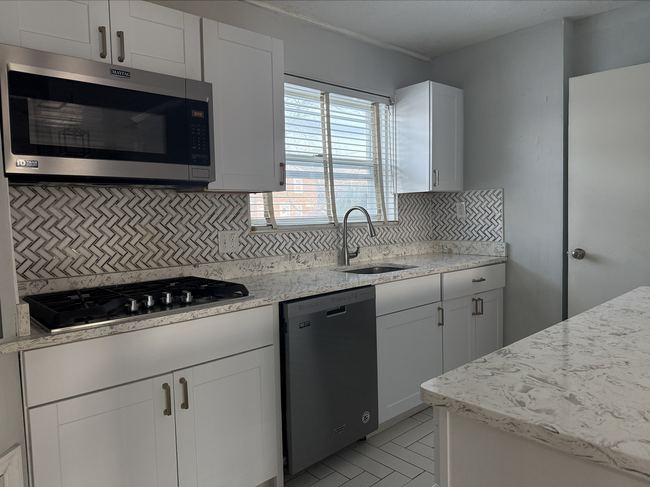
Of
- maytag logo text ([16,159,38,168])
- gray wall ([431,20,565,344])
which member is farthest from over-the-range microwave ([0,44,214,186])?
gray wall ([431,20,565,344])

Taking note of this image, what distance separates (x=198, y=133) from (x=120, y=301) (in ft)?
2.62

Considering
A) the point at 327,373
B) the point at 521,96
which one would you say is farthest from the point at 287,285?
the point at 521,96

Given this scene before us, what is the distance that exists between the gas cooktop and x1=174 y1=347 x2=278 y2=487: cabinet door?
26 cm

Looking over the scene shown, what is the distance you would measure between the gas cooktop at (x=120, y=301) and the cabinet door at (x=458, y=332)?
1.59 metres

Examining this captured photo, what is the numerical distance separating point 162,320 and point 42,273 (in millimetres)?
727

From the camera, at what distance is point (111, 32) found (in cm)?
180

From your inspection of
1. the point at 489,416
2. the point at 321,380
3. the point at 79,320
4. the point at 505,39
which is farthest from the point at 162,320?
the point at 505,39

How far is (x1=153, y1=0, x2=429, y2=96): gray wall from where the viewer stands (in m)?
2.58

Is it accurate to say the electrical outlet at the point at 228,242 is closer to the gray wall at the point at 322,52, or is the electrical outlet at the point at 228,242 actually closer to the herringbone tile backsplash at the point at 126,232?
the herringbone tile backsplash at the point at 126,232

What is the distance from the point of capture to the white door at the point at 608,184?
9.28ft

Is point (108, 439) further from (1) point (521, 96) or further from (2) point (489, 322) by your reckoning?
(1) point (521, 96)

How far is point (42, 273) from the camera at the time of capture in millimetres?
1967

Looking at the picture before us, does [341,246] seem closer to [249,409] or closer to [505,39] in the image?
[249,409]

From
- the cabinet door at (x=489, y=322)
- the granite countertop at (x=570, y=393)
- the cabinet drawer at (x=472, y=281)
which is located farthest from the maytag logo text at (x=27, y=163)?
the cabinet door at (x=489, y=322)
